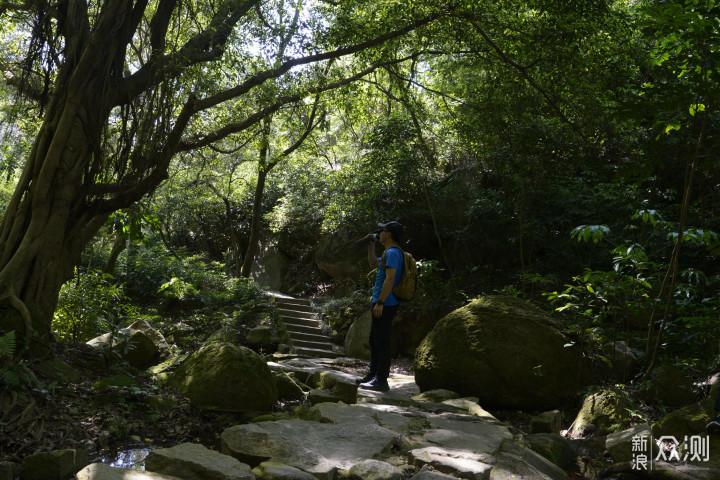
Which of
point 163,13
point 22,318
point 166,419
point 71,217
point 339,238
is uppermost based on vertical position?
point 163,13

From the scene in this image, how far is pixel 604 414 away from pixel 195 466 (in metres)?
3.70

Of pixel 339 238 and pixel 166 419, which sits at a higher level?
pixel 339 238

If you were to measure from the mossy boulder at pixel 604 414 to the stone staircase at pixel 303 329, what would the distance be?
6.06 m

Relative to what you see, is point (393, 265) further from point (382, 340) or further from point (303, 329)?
point (303, 329)

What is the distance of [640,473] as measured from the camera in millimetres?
3461

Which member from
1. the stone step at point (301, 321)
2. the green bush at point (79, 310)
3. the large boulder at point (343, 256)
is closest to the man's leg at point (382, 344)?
the green bush at point (79, 310)

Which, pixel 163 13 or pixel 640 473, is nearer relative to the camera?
pixel 640 473

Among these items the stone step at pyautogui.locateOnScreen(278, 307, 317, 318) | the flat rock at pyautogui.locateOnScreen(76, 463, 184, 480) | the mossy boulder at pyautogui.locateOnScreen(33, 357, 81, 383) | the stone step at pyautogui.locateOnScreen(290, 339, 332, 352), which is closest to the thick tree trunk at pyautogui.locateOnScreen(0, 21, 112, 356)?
the mossy boulder at pyautogui.locateOnScreen(33, 357, 81, 383)

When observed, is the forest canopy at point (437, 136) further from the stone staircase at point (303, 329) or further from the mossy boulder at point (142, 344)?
the stone staircase at point (303, 329)

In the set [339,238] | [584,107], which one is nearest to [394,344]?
[339,238]

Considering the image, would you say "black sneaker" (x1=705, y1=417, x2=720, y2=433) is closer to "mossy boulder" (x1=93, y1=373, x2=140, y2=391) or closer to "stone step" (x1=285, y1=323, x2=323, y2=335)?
"mossy boulder" (x1=93, y1=373, x2=140, y2=391)

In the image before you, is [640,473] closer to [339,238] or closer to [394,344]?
[394,344]

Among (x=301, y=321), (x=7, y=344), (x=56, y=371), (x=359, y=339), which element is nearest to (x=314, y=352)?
(x=359, y=339)

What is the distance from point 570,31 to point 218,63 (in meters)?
5.40
